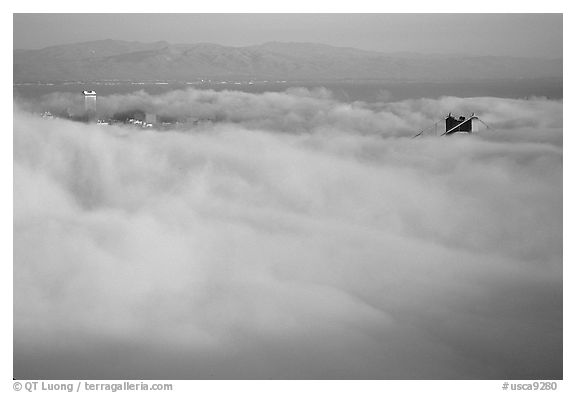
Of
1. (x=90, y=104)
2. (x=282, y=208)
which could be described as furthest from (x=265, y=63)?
(x=90, y=104)

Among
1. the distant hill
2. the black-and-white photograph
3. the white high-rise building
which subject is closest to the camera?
the black-and-white photograph

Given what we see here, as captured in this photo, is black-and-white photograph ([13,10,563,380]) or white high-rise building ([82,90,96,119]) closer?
black-and-white photograph ([13,10,563,380])

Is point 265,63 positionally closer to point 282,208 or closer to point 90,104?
point 282,208

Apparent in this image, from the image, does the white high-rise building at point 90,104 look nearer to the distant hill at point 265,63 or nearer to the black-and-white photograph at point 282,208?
the black-and-white photograph at point 282,208

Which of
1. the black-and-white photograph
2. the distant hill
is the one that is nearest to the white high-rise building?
the black-and-white photograph

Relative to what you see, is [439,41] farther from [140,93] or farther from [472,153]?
[140,93]

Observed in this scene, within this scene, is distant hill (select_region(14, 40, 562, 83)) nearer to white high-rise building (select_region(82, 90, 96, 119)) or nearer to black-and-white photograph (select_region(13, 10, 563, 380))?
black-and-white photograph (select_region(13, 10, 563, 380))

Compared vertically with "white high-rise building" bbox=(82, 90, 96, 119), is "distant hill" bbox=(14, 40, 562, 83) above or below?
Answer: above
